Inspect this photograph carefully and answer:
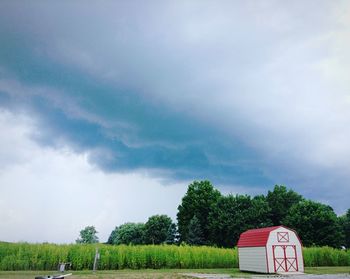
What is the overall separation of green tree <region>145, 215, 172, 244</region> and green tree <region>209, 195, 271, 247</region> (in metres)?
13.9

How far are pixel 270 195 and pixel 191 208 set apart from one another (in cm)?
1528

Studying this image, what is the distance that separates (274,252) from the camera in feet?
83.9

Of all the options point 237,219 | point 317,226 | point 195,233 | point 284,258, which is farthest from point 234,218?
point 284,258

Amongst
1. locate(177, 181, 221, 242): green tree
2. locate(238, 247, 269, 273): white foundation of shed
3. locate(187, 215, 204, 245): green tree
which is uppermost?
locate(177, 181, 221, 242): green tree

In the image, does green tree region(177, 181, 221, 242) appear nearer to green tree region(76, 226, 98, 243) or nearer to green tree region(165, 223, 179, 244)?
green tree region(165, 223, 179, 244)

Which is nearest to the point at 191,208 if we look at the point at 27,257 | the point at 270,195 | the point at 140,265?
the point at 270,195

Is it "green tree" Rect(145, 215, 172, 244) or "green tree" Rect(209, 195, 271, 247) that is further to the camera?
"green tree" Rect(145, 215, 172, 244)

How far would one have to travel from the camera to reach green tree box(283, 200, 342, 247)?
48.1 m

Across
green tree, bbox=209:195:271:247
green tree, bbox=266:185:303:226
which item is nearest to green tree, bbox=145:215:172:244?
green tree, bbox=209:195:271:247

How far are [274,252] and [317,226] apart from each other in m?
27.2

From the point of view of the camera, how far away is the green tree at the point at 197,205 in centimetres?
6272

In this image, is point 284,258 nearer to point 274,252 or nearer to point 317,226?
point 274,252

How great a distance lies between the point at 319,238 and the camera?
160 ft

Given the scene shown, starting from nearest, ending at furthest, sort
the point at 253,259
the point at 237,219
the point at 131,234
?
the point at 253,259
the point at 237,219
the point at 131,234
